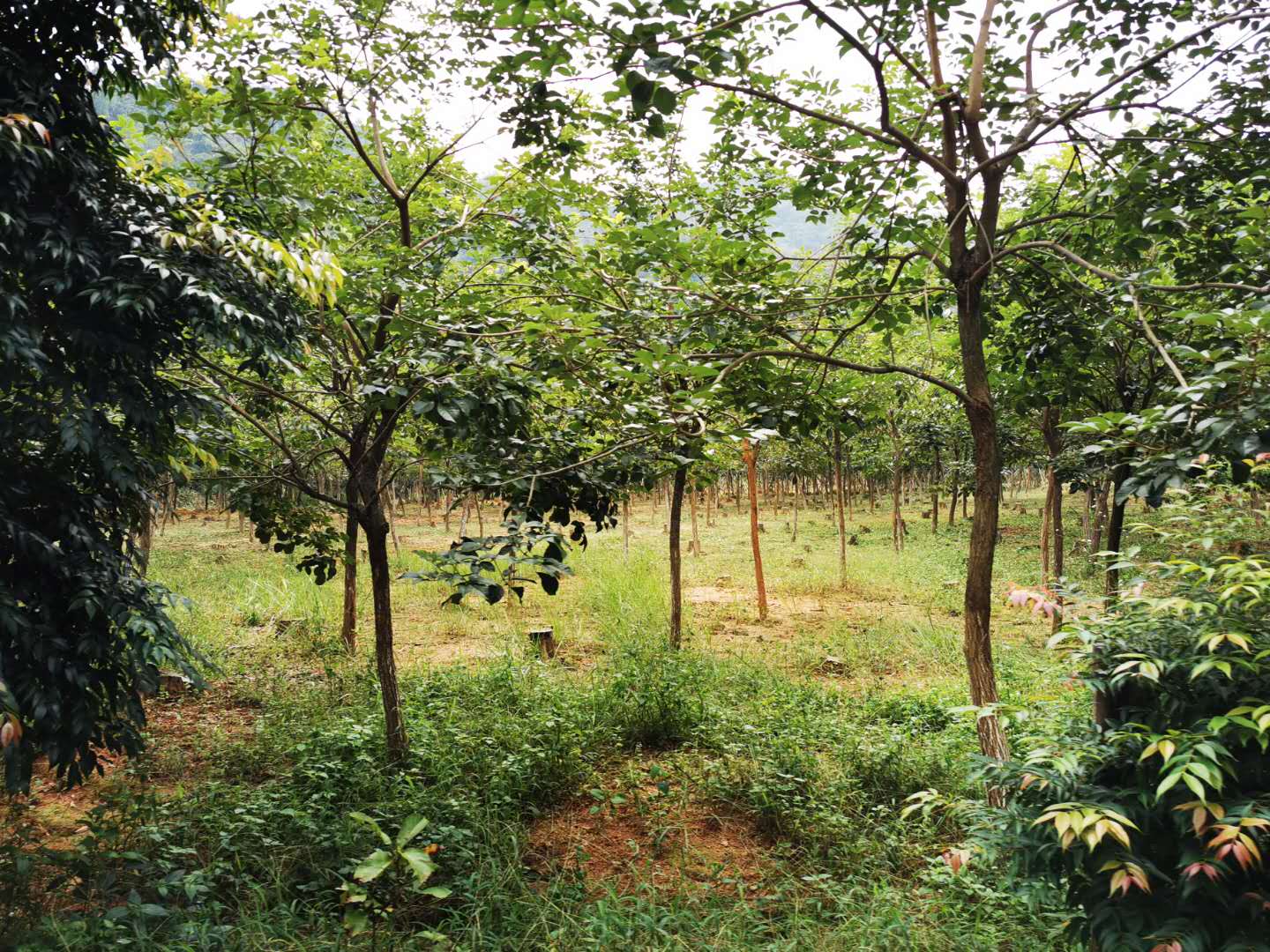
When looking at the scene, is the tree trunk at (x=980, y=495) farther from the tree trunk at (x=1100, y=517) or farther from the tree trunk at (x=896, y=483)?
the tree trunk at (x=896, y=483)

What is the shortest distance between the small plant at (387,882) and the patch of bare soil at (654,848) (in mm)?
836

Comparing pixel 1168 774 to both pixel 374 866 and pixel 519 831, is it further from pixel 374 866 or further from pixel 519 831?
pixel 519 831

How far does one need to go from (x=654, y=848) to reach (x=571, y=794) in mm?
897

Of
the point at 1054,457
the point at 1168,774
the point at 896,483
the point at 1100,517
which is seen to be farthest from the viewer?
the point at 896,483

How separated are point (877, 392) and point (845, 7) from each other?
991 centimetres

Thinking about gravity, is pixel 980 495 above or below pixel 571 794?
above

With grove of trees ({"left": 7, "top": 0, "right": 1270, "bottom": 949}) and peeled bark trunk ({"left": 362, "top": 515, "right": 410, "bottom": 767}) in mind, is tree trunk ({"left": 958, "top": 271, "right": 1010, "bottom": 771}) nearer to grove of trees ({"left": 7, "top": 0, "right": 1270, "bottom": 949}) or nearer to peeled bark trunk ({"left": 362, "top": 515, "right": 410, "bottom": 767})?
grove of trees ({"left": 7, "top": 0, "right": 1270, "bottom": 949})

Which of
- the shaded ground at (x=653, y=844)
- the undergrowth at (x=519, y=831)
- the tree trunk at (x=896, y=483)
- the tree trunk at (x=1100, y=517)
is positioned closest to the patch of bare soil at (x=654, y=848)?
the shaded ground at (x=653, y=844)

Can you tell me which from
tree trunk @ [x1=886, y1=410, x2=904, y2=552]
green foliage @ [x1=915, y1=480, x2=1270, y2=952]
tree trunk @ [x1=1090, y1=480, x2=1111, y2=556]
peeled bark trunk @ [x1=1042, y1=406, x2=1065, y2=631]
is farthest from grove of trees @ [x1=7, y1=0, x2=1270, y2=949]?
tree trunk @ [x1=886, y1=410, x2=904, y2=552]

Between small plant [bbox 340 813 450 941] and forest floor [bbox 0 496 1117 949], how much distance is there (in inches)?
3.9

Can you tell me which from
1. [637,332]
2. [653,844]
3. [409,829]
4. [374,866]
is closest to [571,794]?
[653,844]

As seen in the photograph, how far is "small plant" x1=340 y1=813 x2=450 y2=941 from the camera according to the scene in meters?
3.34

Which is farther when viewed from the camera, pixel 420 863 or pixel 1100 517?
pixel 1100 517

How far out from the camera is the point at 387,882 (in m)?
3.88
